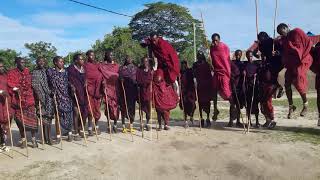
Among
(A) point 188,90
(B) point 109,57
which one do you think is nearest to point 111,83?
(B) point 109,57

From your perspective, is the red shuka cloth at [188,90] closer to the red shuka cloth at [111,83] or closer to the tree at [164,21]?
the red shuka cloth at [111,83]

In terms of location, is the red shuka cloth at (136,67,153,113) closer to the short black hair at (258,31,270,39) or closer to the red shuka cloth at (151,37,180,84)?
the red shuka cloth at (151,37,180,84)

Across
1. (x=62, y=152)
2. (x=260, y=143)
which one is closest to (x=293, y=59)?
(x=260, y=143)

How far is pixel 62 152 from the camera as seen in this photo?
794 centimetres

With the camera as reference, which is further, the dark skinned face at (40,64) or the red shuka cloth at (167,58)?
the red shuka cloth at (167,58)

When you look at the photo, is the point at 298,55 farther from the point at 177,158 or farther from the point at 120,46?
the point at 120,46

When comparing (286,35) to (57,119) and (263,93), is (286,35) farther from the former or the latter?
(57,119)

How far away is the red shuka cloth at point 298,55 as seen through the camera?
867 cm

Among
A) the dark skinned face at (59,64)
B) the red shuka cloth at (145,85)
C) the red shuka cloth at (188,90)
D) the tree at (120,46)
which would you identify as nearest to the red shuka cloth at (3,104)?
the dark skinned face at (59,64)

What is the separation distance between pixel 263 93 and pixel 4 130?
19.7 feet

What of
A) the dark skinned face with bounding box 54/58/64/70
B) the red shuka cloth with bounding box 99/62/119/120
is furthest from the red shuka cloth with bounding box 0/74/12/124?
the red shuka cloth with bounding box 99/62/119/120

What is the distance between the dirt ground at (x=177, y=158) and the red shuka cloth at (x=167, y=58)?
1.54 metres

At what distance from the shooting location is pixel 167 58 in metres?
9.71

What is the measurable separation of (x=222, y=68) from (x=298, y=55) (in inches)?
71.0
